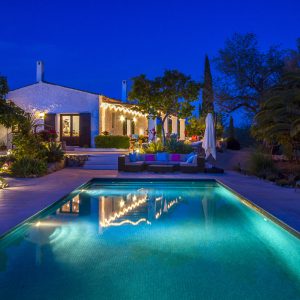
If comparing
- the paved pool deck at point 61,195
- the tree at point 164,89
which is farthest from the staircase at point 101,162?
the tree at point 164,89

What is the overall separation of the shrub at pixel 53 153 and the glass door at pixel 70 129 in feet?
28.7

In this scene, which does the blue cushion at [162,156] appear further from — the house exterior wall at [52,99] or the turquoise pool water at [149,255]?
the house exterior wall at [52,99]

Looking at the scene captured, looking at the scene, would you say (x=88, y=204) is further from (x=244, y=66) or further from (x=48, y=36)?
(x=48, y=36)

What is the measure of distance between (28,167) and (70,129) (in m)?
12.2

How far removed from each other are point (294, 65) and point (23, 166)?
12.9m

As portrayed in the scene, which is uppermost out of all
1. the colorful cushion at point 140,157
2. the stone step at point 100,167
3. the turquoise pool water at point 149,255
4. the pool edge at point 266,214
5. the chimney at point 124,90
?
the chimney at point 124,90

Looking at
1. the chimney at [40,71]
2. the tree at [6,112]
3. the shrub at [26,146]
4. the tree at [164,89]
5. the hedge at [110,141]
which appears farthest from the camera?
the chimney at [40,71]

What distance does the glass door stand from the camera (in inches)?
1002

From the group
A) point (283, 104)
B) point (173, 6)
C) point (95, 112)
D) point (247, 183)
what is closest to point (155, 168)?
point (247, 183)

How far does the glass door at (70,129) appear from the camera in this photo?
83.5 feet

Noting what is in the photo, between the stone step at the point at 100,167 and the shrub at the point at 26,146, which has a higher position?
the shrub at the point at 26,146

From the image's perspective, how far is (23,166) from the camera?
1373 centimetres

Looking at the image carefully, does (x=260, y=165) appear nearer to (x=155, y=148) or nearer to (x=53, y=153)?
(x=155, y=148)

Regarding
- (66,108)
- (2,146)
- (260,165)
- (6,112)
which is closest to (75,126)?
(66,108)
